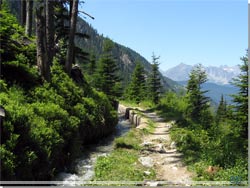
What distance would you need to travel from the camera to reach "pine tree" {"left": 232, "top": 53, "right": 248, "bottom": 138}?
2148 centimetres

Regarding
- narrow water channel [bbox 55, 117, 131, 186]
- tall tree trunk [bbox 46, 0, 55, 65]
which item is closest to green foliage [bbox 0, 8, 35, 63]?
tall tree trunk [bbox 46, 0, 55, 65]

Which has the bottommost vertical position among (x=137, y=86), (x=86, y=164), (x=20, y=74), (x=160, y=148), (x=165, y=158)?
(x=86, y=164)

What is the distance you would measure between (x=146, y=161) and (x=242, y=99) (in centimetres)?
1086

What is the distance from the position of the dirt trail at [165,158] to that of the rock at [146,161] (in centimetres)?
7

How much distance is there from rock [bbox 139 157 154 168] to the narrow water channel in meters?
1.63

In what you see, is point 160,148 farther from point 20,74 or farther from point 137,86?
point 137,86

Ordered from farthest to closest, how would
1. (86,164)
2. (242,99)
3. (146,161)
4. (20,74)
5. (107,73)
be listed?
(107,73) → (242,99) → (20,74) → (146,161) → (86,164)

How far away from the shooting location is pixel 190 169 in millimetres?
11320

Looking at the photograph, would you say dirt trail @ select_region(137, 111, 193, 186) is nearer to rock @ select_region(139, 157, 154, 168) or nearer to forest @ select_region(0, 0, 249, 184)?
rock @ select_region(139, 157, 154, 168)

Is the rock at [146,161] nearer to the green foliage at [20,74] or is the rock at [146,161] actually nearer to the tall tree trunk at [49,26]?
the green foliage at [20,74]

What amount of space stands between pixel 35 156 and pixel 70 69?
1152 centimetres

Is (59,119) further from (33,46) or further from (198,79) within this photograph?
(198,79)

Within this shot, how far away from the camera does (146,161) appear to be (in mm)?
12922

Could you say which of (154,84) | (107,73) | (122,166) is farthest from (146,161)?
(154,84)
